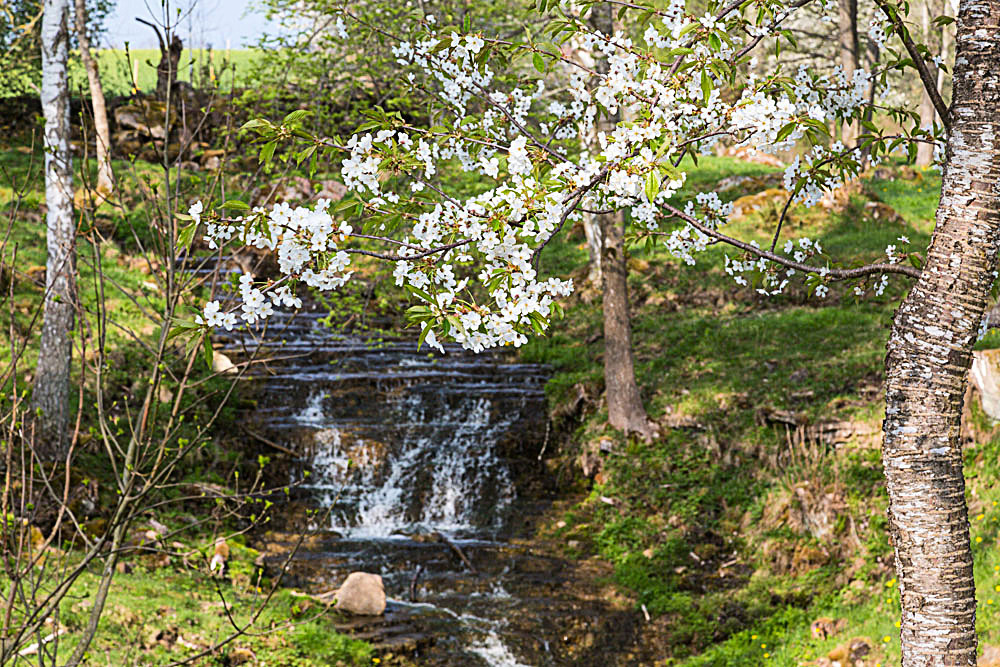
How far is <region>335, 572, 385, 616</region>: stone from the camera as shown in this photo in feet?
23.1

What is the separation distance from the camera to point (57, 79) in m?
7.84

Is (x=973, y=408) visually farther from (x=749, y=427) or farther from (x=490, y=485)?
(x=490, y=485)

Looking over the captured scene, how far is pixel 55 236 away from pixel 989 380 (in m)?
8.43

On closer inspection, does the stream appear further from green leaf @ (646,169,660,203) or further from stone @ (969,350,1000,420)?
green leaf @ (646,169,660,203)

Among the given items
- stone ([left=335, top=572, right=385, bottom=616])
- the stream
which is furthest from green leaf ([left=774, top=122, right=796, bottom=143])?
stone ([left=335, top=572, right=385, bottom=616])

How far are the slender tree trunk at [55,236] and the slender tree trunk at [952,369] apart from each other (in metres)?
7.18

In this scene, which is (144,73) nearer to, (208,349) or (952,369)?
(208,349)

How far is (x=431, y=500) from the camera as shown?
9.40 m

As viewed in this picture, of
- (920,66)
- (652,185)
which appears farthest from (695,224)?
(920,66)

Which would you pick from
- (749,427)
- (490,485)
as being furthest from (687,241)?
(490,485)

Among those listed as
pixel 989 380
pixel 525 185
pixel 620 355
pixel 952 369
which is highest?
pixel 525 185

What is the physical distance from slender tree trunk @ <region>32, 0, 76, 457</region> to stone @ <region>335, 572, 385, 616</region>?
129 inches

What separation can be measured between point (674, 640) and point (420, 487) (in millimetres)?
3755

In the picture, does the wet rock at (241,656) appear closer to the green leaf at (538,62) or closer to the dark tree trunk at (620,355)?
the green leaf at (538,62)
